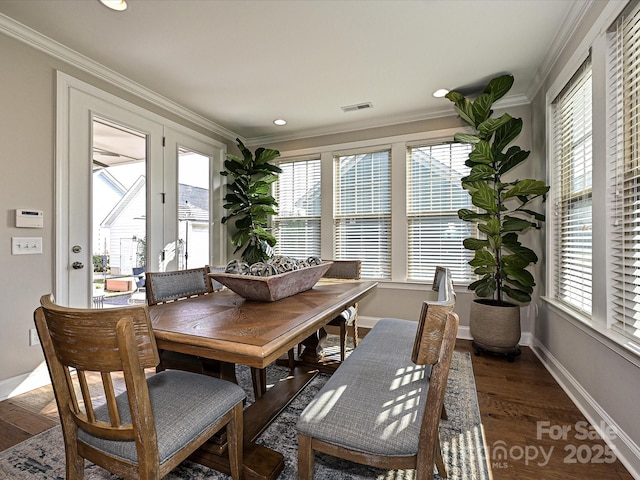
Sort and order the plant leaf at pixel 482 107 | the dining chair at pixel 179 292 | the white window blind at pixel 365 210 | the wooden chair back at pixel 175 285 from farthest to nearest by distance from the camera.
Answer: the white window blind at pixel 365 210, the plant leaf at pixel 482 107, the wooden chair back at pixel 175 285, the dining chair at pixel 179 292

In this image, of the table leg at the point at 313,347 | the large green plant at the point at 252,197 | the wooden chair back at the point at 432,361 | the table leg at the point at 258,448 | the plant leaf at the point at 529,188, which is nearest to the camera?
the wooden chair back at the point at 432,361

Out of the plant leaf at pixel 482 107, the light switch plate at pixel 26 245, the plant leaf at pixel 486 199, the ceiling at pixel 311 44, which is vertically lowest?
the light switch plate at pixel 26 245

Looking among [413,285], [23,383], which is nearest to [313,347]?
[413,285]

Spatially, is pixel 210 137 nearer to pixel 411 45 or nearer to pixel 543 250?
pixel 411 45

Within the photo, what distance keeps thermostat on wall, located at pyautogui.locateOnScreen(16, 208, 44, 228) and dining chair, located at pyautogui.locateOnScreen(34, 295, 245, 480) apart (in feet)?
5.91

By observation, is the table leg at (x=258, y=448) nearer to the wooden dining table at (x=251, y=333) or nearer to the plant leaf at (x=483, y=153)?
the wooden dining table at (x=251, y=333)

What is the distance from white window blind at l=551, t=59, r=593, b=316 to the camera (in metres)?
2.16

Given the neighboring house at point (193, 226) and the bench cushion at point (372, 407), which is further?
the neighboring house at point (193, 226)

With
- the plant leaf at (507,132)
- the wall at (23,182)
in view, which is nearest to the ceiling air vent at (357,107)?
the plant leaf at (507,132)

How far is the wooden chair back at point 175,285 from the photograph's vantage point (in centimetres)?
188

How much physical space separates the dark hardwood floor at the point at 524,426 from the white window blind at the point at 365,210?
1.84 metres

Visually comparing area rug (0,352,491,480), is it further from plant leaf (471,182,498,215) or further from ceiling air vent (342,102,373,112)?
ceiling air vent (342,102,373,112)

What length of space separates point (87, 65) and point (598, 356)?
4.43 metres

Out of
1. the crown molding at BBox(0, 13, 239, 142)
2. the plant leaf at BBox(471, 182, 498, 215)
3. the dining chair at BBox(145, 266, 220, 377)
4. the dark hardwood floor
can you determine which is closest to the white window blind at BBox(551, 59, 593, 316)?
the plant leaf at BBox(471, 182, 498, 215)
